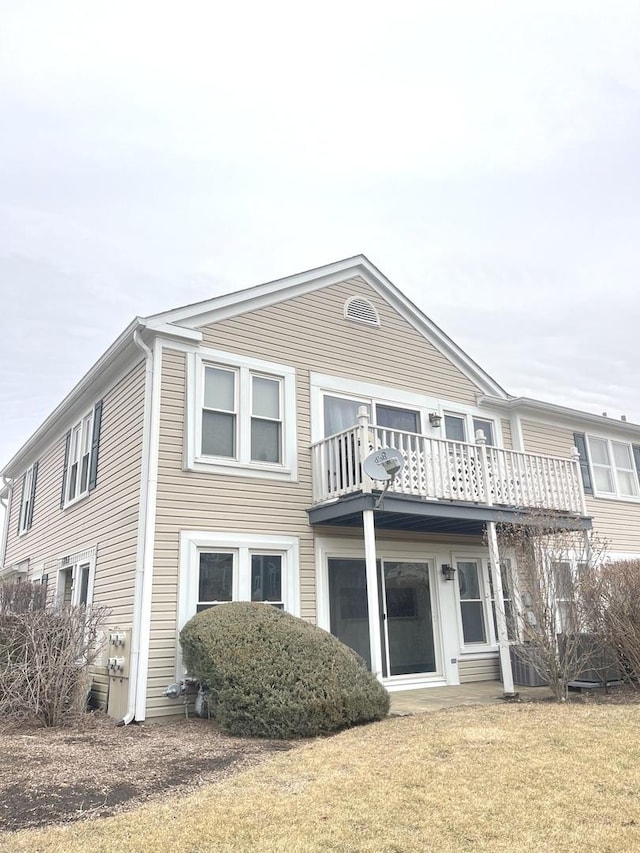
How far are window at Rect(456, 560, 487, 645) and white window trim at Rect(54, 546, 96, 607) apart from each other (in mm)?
6831

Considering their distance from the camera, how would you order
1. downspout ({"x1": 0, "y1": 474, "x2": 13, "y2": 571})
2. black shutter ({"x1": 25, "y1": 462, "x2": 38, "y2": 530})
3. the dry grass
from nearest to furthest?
1. the dry grass
2. black shutter ({"x1": 25, "y1": 462, "x2": 38, "y2": 530})
3. downspout ({"x1": 0, "y1": 474, "x2": 13, "y2": 571})

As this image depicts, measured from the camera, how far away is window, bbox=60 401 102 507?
1239 centimetres

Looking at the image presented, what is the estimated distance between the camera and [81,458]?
13273mm

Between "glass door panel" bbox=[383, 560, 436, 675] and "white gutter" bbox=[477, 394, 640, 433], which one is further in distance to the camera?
"white gutter" bbox=[477, 394, 640, 433]

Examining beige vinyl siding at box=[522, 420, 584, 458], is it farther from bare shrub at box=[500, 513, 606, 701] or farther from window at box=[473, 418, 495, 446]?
bare shrub at box=[500, 513, 606, 701]

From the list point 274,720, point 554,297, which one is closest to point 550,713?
point 274,720

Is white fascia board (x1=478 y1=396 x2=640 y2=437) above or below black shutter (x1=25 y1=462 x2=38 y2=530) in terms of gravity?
above

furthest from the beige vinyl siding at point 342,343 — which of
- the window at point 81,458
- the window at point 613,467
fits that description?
the window at point 613,467

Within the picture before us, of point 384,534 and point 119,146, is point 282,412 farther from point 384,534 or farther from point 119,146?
point 119,146

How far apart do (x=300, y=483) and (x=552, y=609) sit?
4.38m

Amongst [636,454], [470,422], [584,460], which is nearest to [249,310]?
[470,422]

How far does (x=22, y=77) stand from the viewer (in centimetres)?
1008

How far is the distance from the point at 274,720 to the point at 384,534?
4.95 metres

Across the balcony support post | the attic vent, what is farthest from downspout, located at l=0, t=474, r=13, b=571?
the balcony support post
